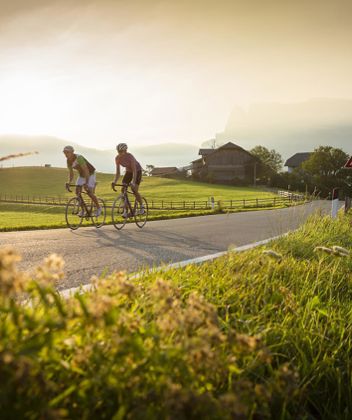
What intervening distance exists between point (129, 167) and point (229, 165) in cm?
7071

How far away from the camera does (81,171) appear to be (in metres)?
10.7

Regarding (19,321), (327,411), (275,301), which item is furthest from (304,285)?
(19,321)

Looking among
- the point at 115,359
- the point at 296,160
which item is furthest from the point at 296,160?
the point at 115,359

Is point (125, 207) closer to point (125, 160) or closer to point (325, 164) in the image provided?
point (125, 160)

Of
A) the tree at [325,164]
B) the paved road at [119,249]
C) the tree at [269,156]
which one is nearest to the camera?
the paved road at [119,249]

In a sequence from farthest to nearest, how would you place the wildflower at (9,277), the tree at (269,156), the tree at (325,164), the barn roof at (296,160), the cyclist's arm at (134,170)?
the barn roof at (296,160), the tree at (269,156), the tree at (325,164), the cyclist's arm at (134,170), the wildflower at (9,277)

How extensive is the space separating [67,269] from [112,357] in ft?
13.1

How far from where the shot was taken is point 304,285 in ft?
12.0

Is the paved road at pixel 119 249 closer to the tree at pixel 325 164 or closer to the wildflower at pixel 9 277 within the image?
the wildflower at pixel 9 277

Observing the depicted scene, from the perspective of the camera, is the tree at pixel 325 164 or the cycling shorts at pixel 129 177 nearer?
the cycling shorts at pixel 129 177

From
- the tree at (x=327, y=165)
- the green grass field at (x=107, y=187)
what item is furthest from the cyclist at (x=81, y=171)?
the tree at (x=327, y=165)

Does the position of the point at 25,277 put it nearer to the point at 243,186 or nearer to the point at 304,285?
the point at 304,285

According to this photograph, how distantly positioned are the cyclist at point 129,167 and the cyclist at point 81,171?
75 centimetres

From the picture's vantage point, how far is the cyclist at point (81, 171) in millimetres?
10328
